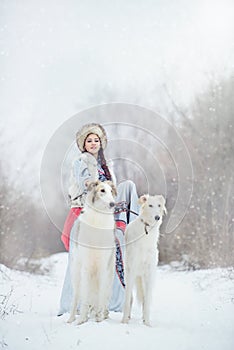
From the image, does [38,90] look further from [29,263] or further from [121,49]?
[29,263]

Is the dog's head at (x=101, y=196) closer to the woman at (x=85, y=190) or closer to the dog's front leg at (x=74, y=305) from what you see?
the woman at (x=85, y=190)

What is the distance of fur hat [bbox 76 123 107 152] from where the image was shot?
1828 millimetres

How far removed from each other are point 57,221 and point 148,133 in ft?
2.53

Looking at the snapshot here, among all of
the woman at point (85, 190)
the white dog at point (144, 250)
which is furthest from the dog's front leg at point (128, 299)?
the woman at point (85, 190)

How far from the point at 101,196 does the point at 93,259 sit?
0.27 m

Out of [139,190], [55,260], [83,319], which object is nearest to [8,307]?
[83,319]

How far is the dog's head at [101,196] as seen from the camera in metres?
1.57

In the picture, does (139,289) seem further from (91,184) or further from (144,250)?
(91,184)

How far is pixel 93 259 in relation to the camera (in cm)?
165

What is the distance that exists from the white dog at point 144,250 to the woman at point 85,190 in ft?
0.30

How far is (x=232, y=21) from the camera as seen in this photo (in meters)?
2.03

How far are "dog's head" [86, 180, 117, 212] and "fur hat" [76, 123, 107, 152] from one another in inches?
12.0

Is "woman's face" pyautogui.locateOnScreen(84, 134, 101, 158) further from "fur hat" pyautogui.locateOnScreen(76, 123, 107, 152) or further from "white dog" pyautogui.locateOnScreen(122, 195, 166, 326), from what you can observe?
"white dog" pyautogui.locateOnScreen(122, 195, 166, 326)

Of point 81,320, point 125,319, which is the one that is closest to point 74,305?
point 81,320
